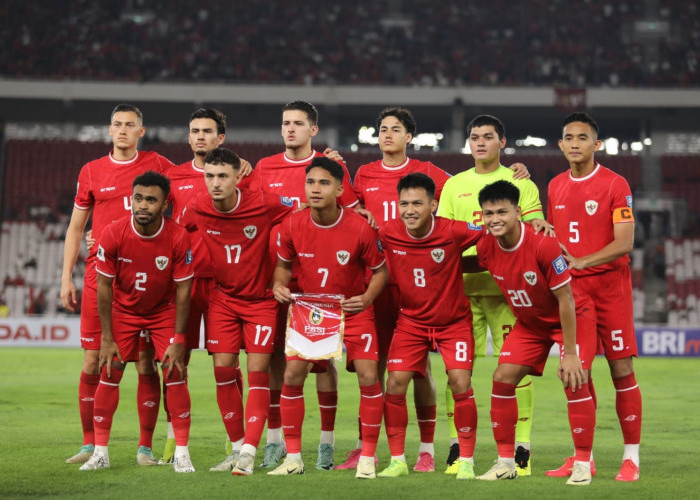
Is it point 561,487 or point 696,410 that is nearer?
point 561,487

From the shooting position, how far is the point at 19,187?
99.2 feet

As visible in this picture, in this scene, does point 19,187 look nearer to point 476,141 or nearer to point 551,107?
point 551,107

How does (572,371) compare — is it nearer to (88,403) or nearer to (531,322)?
(531,322)

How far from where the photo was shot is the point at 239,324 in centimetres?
674

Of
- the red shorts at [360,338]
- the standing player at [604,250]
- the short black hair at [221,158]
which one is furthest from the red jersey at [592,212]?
the short black hair at [221,158]

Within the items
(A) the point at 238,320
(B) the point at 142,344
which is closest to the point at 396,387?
(A) the point at 238,320

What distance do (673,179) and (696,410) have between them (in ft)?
67.7

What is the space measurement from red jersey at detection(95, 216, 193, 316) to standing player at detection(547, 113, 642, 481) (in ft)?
8.34

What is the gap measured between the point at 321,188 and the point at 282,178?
3.17ft

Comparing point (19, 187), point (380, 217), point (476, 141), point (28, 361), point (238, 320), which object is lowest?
point (28, 361)

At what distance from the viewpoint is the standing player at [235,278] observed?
6.59 meters

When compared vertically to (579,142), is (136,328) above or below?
below

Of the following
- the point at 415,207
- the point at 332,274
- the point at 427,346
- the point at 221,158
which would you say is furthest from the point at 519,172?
the point at 221,158

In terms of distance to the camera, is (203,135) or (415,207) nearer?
(415,207)
